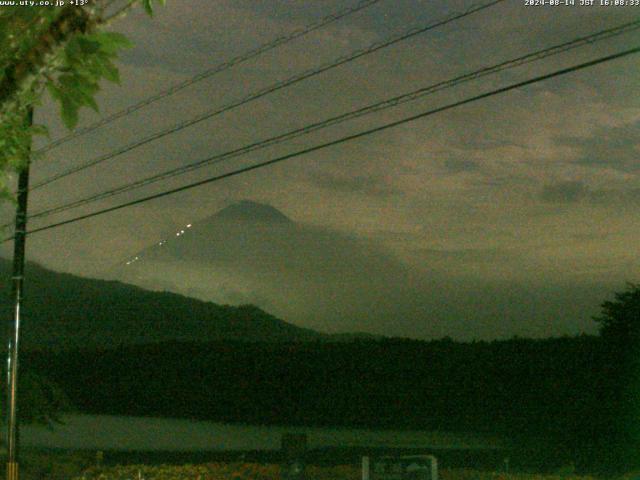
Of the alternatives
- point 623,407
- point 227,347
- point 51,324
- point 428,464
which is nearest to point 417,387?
point 227,347

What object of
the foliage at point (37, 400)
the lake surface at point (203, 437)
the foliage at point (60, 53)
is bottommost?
the lake surface at point (203, 437)

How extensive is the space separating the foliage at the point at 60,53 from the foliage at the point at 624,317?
18841mm

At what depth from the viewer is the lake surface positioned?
26.9 meters

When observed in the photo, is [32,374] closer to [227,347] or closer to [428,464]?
[428,464]

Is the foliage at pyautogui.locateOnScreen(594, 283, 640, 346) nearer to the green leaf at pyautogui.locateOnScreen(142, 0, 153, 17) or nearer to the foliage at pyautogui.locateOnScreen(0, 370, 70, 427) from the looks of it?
the foliage at pyautogui.locateOnScreen(0, 370, 70, 427)

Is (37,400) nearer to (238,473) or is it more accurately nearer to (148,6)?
(238,473)

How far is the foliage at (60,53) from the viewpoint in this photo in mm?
3834

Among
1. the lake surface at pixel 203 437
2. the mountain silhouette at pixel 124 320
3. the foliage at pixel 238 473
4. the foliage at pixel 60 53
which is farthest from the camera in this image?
the mountain silhouette at pixel 124 320

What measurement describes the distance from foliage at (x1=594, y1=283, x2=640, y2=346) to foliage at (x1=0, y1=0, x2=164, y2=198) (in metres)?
18.8

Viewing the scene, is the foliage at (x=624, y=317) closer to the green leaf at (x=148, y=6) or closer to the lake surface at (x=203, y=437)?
the lake surface at (x=203, y=437)

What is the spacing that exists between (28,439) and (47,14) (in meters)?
29.3

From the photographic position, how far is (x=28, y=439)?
31.1m

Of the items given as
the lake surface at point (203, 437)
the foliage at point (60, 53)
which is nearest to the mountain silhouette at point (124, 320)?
the lake surface at point (203, 437)

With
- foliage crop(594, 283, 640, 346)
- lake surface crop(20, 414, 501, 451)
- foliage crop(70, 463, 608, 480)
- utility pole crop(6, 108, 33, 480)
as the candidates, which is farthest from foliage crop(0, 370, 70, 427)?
foliage crop(594, 283, 640, 346)
